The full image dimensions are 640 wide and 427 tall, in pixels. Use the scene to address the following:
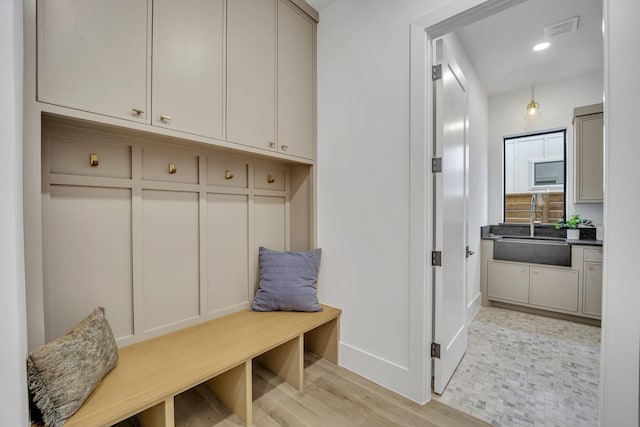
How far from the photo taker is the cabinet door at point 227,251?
186cm

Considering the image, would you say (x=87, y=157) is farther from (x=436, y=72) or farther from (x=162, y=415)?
(x=436, y=72)

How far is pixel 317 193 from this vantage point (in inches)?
87.8

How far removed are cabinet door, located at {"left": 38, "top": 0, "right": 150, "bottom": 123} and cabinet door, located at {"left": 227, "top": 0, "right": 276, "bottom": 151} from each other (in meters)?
0.48

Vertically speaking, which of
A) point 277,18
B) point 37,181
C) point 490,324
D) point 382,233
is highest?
point 277,18

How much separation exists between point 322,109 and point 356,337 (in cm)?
180

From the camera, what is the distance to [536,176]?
3.75 metres

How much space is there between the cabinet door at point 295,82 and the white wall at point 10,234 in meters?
1.32

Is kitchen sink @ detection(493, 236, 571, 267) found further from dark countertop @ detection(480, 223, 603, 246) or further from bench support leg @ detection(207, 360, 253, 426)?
bench support leg @ detection(207, 360, 253, 426)

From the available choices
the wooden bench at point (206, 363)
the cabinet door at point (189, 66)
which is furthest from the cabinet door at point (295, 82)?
the wooden bench at point (206, 363)

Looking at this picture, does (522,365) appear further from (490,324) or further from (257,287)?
(257,287)

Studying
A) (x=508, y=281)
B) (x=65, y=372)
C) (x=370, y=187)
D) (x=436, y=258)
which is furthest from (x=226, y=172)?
(x=508, y=281)

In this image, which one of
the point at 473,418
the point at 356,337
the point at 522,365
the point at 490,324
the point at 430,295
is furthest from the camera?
the point at 490,324

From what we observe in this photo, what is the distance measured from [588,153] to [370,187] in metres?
2.94

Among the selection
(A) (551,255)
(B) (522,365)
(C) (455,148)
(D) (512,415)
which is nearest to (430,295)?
(D) (512,415)
